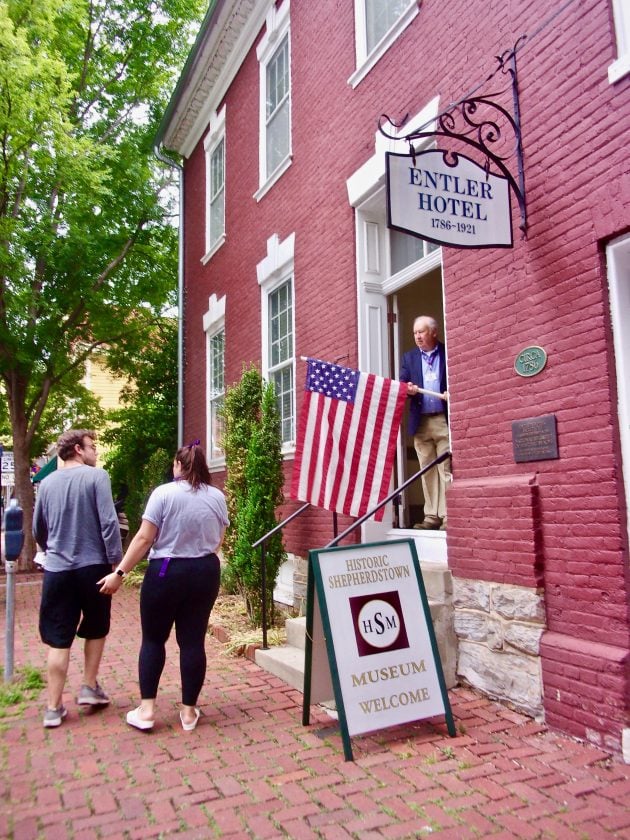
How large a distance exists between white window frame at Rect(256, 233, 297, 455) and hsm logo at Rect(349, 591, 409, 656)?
12.3ft

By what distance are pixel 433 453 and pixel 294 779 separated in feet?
10.2

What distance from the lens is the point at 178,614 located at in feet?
14.0

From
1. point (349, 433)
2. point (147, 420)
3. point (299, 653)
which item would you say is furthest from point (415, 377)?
point (147, 420)

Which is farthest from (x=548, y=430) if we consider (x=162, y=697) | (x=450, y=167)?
(x=162, y=697)

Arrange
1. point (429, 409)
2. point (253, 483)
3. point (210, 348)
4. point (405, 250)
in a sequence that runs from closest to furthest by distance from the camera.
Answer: point (429, 409), point (405, 250), point (253, 483), point (210, 348)

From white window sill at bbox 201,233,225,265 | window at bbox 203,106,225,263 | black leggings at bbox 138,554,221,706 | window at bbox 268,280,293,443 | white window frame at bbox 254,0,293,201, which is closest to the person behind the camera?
black leggings at bbox 138,554,221,706

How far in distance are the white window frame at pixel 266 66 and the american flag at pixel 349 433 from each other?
3801 mm

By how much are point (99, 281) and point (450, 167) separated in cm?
1008

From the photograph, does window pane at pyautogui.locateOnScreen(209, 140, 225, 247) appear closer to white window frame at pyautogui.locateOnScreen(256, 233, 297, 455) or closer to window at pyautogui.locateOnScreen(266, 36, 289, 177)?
window at pyautogui.locateOnScreen(266, 36, 289, 177)

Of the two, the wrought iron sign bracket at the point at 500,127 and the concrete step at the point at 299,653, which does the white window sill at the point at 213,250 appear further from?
the concrete step at the point at 299,653

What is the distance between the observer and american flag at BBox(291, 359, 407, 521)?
18.1 feet

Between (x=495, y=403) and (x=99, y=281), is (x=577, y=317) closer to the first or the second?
(x=495, y=403)

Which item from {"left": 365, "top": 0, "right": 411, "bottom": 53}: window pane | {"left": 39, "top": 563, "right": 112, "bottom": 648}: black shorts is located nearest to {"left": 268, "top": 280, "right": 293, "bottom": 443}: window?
{"left": 365, "top": 0, "right": 411, "bottom": 53}: window pane

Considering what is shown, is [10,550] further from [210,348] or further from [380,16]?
[210,348]
